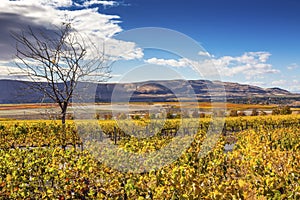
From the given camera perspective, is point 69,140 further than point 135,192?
Yes

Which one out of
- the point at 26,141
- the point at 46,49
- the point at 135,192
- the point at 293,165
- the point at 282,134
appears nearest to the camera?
the point at 135,192

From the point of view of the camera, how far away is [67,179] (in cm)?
551

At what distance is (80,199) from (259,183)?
2.74 m

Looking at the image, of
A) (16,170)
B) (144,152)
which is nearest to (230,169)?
(144,152)

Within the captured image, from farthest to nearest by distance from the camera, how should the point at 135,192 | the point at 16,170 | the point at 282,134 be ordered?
the point at 282,134 → the point at 16,170 → the point at 135,192

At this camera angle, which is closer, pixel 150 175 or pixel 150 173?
pixel 150 175

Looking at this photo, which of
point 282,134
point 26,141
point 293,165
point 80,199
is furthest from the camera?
point 26,141

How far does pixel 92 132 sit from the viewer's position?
19.7 metres

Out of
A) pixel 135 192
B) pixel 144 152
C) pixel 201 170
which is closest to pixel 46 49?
pixel 144 152

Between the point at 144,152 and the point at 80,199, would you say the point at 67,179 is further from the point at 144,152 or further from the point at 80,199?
the point at 144,152

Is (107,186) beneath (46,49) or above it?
beneath

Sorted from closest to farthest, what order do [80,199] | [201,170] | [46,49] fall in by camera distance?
[80,199] → [201,170] → [46,49]

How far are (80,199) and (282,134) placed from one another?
35.4 feet

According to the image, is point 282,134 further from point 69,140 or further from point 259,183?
point 69,140
